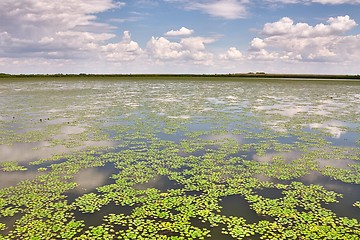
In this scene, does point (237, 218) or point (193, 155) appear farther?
point (193, 155)

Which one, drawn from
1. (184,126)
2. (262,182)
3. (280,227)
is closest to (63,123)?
Result: (184,126)

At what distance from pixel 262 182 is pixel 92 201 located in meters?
6.11

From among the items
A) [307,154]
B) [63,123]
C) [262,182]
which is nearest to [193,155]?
[262,182]

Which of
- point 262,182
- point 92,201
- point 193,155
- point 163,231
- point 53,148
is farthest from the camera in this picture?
point 53,148

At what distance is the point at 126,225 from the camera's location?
27.0 feet

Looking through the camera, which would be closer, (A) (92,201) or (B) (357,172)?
(A) (92,201)

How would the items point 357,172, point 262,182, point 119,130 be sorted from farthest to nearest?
point 119,130 → point 357,172 → point 262,182

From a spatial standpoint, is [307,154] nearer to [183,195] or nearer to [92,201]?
[183,195]

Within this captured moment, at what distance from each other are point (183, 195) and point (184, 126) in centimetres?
1234

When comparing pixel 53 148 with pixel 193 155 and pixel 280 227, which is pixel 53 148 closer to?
pixel 193 155

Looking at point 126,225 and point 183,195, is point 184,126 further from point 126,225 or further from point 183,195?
point 126,225

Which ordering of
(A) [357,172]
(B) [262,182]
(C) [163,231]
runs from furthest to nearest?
(A) [357,172] < (B) [262,182] < (C) [163,231]

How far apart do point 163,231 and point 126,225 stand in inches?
41.9

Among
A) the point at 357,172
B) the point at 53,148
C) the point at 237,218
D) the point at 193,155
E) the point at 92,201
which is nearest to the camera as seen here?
the point at 237,218
